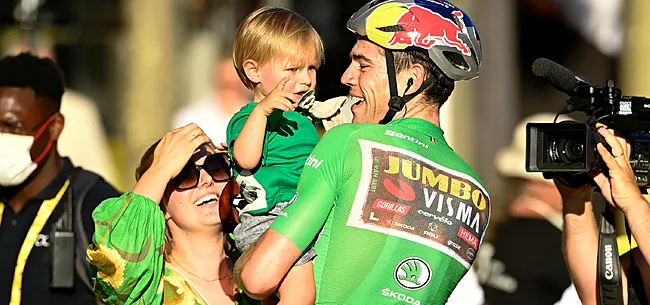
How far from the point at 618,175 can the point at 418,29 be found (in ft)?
3.15

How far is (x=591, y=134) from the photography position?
14.5 feet

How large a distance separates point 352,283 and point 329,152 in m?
0.41

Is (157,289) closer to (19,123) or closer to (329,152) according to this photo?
(329,152)

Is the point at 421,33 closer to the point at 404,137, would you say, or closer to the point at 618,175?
the point at 404,137

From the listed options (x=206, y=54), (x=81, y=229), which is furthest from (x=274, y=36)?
(x=206, y=54)

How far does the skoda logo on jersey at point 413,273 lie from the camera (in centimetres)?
393

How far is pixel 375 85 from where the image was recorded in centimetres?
411

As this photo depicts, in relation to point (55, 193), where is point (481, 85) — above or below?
above

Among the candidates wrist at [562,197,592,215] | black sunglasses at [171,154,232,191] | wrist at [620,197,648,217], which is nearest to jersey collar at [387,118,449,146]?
wrist at [620,197,648,217]

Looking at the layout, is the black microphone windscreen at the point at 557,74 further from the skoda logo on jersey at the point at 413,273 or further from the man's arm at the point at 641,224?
the skoda logo on jersey at the point at 413,273

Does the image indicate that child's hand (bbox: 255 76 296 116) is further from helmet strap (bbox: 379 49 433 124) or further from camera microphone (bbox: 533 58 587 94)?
camera microphone (bbox: 533 58 587 94)

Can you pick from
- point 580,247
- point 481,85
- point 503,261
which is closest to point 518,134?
point 503,261

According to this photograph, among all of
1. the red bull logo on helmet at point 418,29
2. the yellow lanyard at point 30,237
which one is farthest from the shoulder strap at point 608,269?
the yellow lanyard at point 30,237

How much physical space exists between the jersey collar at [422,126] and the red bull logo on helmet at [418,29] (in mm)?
237
